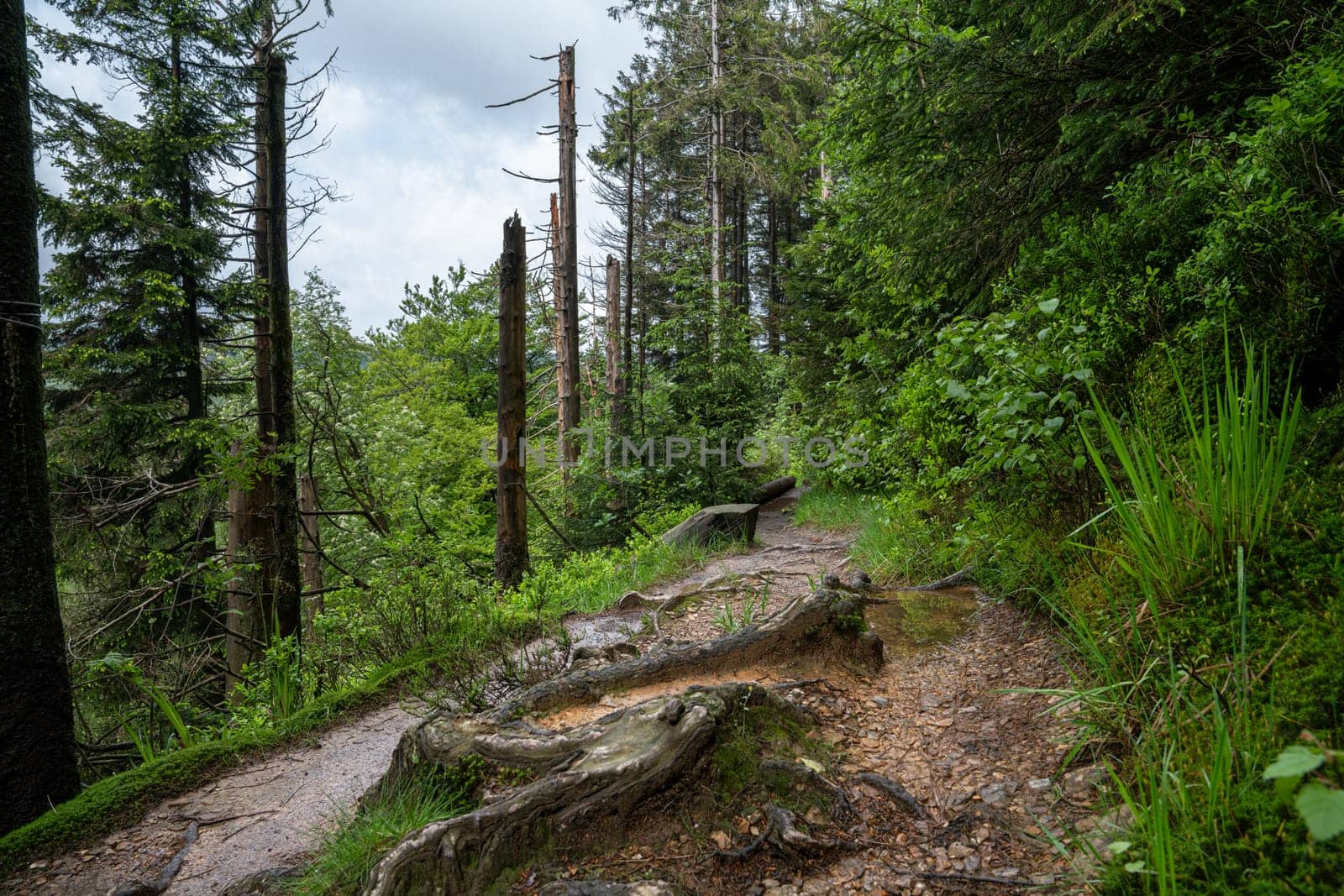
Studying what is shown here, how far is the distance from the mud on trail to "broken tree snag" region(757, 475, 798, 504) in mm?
9383

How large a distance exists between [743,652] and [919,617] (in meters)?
1.53

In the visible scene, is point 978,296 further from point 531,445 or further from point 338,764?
point 531,445

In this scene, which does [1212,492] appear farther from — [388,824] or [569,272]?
[569,272]

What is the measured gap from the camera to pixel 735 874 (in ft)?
6.34

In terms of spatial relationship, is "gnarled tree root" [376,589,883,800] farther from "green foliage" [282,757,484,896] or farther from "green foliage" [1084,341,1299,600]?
"green foliage" [1084,341,1299,600]

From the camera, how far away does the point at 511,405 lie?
7.31 meters

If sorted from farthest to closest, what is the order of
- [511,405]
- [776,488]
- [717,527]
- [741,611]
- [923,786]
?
[776,488] < [717,527] < [511,405] < [741,611] < [923,786]

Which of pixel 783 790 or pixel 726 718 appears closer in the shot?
pixel 783 790

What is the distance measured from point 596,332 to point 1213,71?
1568 cm

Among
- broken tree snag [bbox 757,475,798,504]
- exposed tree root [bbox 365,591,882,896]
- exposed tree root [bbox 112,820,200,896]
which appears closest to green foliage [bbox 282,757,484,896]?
exposed tree root [bbox 365,591,882,896]

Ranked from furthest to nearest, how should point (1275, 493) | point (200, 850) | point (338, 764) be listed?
point (338, 764) < point (200, 850) < point (1275, 493)

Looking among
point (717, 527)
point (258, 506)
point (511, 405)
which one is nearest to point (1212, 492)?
point (511, 405)

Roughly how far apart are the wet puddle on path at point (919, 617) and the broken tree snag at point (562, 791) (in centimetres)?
169

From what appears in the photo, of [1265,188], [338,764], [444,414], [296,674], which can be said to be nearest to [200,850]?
[338,764]
